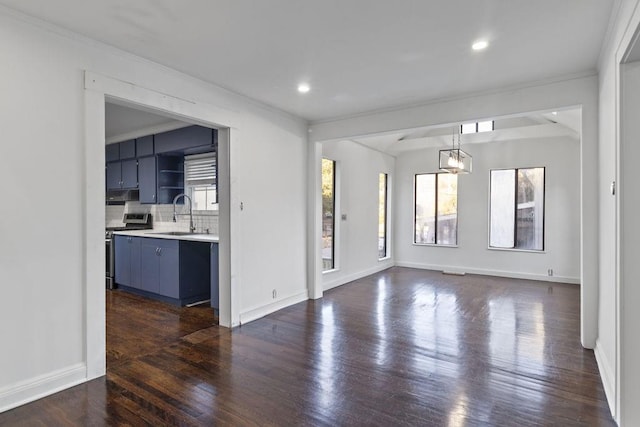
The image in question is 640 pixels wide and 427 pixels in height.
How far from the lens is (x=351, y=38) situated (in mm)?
2771

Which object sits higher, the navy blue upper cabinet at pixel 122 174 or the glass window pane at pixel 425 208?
Result: the navy blue upper cabinet at pixel 122 174

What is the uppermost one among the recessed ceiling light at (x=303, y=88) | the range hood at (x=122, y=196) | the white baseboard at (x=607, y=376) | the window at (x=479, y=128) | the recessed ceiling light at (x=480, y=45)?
the window at (x=479, y=128)

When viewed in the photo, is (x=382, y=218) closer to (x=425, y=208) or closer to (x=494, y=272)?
(x=425, y=208)

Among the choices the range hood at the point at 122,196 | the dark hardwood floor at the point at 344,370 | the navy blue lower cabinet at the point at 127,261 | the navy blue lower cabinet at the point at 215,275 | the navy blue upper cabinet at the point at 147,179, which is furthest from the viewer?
the range hood at the point at 122,196

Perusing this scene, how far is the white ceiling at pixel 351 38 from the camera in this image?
2.35 metres

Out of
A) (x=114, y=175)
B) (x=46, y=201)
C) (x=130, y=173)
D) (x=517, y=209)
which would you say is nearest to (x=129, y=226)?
(x=114, y=175)

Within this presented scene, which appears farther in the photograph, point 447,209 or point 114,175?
point 447,209

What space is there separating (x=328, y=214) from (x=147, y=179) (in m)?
2.99

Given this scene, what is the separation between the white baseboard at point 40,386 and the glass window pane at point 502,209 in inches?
271

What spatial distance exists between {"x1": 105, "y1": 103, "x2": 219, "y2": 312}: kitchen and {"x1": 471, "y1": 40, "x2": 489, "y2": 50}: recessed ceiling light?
318 cm

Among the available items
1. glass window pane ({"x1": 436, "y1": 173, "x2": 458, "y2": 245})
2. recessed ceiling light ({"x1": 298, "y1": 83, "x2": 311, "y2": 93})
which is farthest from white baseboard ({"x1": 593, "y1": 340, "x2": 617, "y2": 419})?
glass window pane ({"x1": 436, "y1": 173, "x2": 458, "y2": 245})

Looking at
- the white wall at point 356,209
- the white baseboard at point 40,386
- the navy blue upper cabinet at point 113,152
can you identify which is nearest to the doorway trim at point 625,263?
the white baseboard at point 40,386

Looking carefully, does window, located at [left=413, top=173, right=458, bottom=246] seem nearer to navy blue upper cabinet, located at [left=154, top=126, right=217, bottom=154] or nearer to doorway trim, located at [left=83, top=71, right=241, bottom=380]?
navy blue upper cabinet, located at [left=154, top=126, right=217, bottom=154]

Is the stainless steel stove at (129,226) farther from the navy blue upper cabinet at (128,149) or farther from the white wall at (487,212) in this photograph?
the white wall at (487,212)
